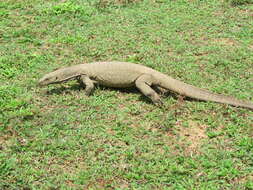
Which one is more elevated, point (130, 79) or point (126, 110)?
point (130, 79)

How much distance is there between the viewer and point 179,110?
18.3 feet

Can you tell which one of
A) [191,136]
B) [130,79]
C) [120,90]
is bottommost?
[191,136]

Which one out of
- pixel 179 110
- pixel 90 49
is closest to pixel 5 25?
pixel 90 49

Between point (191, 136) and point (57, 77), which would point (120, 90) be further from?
point (191, 136)

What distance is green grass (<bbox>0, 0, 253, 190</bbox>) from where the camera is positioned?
14.8 feet

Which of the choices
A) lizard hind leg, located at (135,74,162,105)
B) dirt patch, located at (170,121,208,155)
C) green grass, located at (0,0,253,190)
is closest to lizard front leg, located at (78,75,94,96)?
green grass, located at (0,0,253,190)

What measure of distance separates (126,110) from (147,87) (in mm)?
477

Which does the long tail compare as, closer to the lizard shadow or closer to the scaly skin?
the scaly skin

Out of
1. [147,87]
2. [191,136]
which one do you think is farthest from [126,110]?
[191,136]

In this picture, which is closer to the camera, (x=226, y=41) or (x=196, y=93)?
(x=196, y=93)

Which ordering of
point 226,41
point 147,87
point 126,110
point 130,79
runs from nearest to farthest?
point 126,110 → point 147,87 → point 130,79 → point 226,41

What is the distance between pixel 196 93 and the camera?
226 inches

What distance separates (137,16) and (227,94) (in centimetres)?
399

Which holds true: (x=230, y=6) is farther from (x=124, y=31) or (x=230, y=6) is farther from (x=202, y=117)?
(x=202, y=117)
